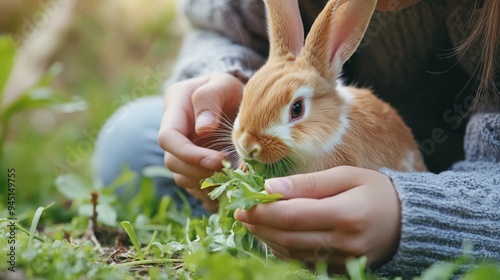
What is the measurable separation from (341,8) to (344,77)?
65 cm

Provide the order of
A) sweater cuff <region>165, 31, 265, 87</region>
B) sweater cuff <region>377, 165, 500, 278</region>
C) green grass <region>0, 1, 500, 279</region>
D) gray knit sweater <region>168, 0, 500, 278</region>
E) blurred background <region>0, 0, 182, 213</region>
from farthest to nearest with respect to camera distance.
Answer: blurred background <region>0, 0, 182, 213</region>, sweater cuff <region>165, 31, 265, 87</region>, gray knit sweater <region>168, 0, 500, 278</region>, sweater cuff <region>377, 165, 500, 278</region>, green grass <region>0, 1, 500, 279</region>

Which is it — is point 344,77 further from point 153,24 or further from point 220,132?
point 153,24

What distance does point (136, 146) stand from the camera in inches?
79.0

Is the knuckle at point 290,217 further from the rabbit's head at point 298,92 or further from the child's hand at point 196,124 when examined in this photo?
the child's hand at point 196,124

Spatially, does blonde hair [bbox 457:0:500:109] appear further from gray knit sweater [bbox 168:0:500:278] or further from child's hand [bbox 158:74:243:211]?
child's hand [bbox 158:74:243:211]

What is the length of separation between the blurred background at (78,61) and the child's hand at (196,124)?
101 centimetres

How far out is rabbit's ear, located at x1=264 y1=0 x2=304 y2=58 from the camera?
1.29m

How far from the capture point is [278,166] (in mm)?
1186

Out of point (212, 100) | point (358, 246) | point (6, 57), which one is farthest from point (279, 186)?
point (6, 57)

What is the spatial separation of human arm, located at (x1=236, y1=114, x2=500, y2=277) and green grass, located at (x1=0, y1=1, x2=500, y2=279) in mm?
46

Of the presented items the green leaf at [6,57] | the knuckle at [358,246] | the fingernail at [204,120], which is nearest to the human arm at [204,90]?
the fingernail at [204,120]

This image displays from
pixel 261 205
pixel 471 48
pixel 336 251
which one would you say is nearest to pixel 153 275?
pixel 261 205

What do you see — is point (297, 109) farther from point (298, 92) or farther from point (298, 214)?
point (298, 214)

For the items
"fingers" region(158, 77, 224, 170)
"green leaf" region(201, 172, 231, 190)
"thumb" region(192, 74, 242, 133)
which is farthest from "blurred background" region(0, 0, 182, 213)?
"green leaf" region(201, 172, 231, 190)
